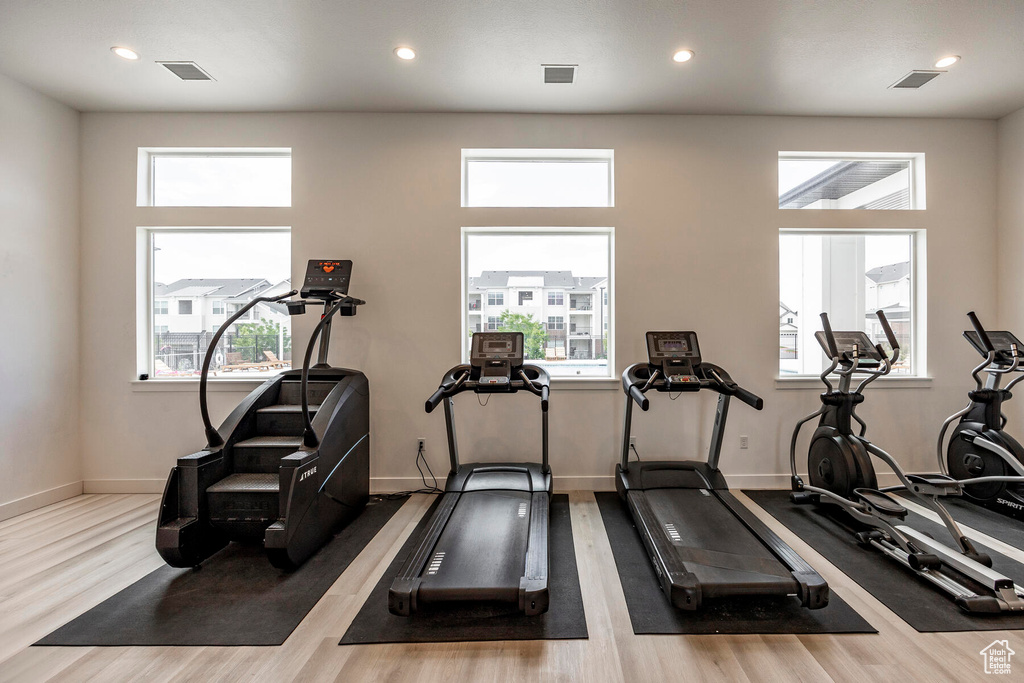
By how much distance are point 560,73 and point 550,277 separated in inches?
65.1

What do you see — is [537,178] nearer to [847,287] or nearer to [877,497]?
[847,287]

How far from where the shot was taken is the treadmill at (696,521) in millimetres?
2057

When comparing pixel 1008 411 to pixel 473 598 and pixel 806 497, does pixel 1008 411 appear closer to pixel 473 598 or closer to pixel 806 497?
pixel 806 497

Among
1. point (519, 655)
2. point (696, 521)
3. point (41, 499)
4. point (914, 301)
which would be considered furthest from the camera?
point (914, 301)

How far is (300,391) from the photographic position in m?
3.25

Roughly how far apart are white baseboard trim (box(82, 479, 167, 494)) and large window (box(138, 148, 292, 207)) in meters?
2.54

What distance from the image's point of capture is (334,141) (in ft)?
12.8

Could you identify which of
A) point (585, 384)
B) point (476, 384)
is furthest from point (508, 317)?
point (476, 384)

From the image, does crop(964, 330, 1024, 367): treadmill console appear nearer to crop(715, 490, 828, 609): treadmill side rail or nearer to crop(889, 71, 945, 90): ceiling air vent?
crop(889, 71, 945, 90): ceiling air vent

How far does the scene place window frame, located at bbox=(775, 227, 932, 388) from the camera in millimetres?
3898

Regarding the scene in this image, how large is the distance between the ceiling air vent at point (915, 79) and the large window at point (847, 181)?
0.68 meters

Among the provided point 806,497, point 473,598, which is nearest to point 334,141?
point 473,598

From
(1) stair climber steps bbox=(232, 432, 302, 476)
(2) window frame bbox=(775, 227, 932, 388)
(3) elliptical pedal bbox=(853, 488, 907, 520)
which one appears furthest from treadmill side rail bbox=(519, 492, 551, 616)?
(2) window frame bbox=(775, 227, 932, 388)

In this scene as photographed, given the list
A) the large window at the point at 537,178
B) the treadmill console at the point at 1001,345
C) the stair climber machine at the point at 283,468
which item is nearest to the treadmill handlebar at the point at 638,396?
the large window at the point at 537,178
